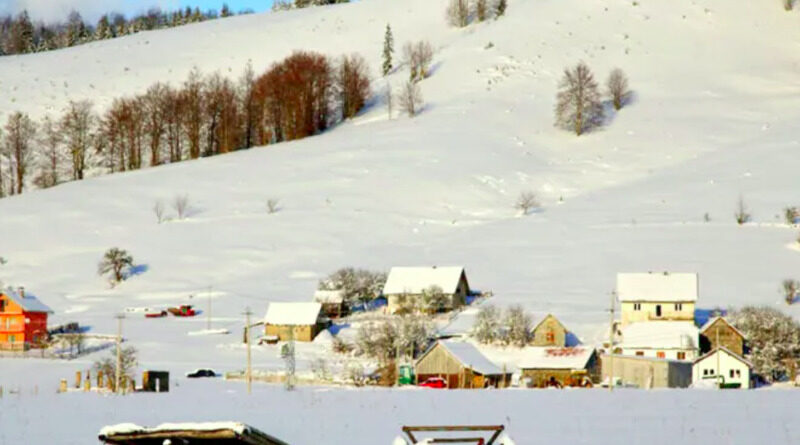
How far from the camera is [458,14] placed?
488ft

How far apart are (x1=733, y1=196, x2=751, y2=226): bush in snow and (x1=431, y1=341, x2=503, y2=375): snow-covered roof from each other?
111 ft

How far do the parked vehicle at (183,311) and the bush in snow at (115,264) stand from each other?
9.62m

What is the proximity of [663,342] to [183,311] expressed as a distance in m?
26.3

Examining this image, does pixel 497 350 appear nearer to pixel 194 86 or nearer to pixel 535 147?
pixel 535 147

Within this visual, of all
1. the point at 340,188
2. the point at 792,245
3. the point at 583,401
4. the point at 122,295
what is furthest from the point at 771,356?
the point at 340,188

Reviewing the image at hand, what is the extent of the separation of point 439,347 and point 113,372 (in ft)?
44.6

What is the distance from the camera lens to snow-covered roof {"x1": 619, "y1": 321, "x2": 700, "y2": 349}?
59906 mm

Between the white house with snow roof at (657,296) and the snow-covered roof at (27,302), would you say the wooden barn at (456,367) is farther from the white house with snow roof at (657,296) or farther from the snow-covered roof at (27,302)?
the snow-covered roof at (27,302)

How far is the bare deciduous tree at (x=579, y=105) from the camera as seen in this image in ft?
368

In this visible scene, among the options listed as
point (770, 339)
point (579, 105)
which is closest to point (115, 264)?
point (770, 339)

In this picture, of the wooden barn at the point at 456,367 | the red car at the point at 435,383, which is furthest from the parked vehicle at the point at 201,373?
the wooden barn at the point at 456,367

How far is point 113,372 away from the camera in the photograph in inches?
1900

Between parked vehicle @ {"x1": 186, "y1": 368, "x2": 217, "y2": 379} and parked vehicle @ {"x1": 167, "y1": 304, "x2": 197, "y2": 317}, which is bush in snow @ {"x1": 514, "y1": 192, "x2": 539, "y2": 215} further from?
parked vehicle @ {"x1": 186, "y1": 368, "x2": 217, "y2": 379}

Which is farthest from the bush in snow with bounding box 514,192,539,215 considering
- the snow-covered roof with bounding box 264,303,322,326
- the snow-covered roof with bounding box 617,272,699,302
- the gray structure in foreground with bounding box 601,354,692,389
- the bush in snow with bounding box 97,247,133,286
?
the gray structure in foreground with bounding box 601,354,692,389
